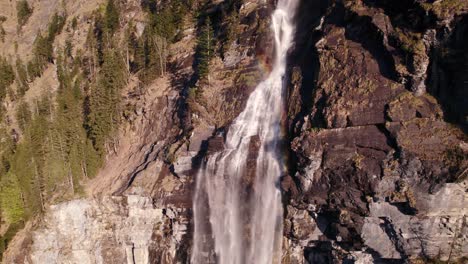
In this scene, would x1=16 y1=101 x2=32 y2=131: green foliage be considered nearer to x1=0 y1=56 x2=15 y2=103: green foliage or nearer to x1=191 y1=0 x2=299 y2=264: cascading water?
x1=0 y1=56 x2=15 y2=103: green foliage

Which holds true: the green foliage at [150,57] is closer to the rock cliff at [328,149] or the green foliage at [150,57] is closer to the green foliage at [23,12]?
the rock cliff at [328,149]

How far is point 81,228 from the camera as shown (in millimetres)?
46031

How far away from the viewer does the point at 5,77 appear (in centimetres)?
8525

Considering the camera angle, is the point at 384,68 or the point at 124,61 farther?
the point at 124,61

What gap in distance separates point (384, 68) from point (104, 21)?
61.7 metres

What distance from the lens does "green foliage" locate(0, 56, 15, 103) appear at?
270ft

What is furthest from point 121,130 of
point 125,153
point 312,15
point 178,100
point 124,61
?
point 312,15

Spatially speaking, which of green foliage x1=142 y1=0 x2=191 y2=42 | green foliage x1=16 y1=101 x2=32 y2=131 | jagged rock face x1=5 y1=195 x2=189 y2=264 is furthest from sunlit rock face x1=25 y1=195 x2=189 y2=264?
green foliage x1=142 y1=0 x2=191 y2=42

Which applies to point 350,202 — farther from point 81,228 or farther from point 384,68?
point 81,228

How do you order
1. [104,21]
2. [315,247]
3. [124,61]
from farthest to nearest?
[104,21], [124,61], [315,247]

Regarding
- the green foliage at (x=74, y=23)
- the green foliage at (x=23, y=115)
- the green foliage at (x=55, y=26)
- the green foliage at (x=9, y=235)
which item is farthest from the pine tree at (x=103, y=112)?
the green foliage at (x=55, y=26)

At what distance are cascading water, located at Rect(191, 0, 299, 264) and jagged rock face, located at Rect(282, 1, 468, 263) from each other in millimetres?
2365

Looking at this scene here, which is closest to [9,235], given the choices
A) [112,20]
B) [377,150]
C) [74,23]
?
[112,20]

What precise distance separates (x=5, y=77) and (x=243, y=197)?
229 feet
